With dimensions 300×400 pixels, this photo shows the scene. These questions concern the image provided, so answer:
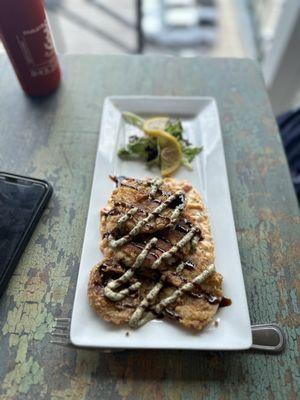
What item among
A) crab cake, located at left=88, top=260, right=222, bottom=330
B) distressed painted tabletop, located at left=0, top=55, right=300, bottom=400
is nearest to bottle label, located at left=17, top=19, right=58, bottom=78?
distressed painted tabletop, located at left=0, top=55, right=300, bottom=400

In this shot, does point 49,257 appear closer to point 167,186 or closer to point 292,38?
point 167,186

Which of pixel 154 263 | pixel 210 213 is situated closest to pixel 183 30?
pixel 210 213

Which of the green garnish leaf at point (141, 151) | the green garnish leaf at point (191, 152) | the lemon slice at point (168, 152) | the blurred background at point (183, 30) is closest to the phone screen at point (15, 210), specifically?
the green garnish leaf at point (141, 151)

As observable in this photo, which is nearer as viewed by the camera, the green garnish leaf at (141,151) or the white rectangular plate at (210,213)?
the white rectangular plate at (210,213)

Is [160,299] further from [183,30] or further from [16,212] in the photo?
[183,30]

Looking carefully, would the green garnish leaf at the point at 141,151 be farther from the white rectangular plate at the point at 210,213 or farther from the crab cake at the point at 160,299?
the crab cake at the point at 160,299

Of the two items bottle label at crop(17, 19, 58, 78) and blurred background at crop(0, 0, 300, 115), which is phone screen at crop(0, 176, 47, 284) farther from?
blurred background at crop(0, 0, 300, 115)
